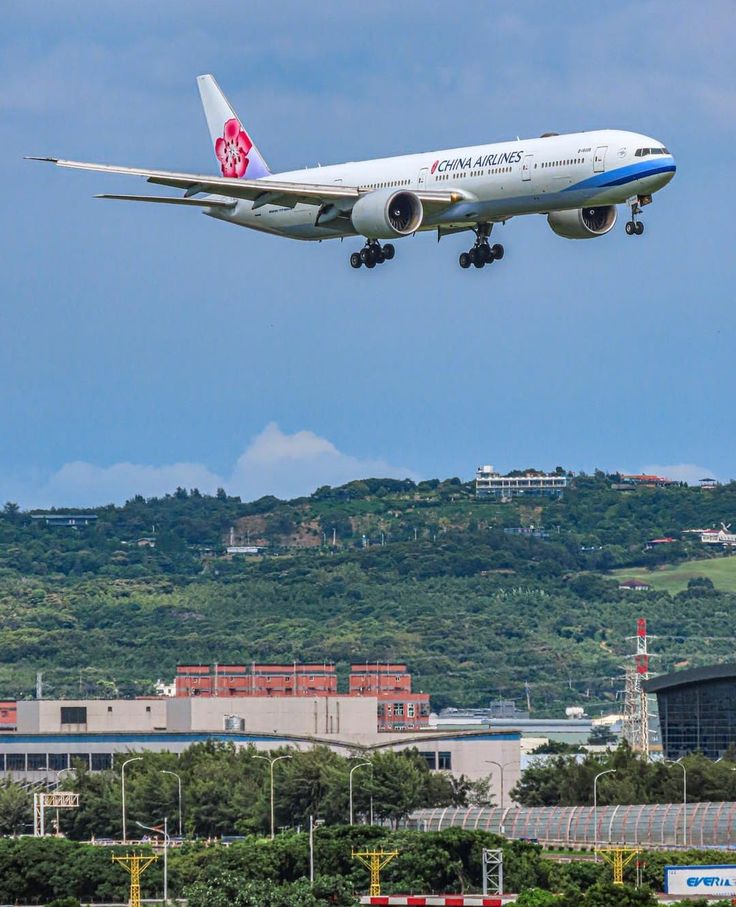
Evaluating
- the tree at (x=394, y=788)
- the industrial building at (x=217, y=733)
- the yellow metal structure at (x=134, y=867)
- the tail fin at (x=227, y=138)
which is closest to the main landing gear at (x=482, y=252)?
the tail fin at (x=227, y=138)

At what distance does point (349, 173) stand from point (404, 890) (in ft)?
98.0

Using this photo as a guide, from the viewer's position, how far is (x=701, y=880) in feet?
280

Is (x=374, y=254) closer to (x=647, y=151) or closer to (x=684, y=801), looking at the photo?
(x=647, y=151)

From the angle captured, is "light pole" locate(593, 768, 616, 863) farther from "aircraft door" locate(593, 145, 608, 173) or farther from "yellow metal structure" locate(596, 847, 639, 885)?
"aircraft door" locate(593, 145, 608, 173)

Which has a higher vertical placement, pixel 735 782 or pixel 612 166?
pixel 612 166

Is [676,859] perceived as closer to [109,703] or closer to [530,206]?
[530,206]

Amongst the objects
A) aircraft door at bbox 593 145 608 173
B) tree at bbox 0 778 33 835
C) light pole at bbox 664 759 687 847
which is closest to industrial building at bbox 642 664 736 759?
light pole at bbox 664 759 687 847

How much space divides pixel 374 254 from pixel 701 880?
29.2 m

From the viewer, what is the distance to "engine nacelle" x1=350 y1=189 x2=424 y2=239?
9256cm

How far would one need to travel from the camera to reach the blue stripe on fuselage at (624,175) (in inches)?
3445

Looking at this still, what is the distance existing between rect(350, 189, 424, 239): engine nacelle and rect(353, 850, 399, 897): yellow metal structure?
25.2 meters

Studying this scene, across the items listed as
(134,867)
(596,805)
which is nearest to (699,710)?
(596,805)

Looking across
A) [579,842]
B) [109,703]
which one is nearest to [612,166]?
[579,842]

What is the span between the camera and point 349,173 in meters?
97.4
